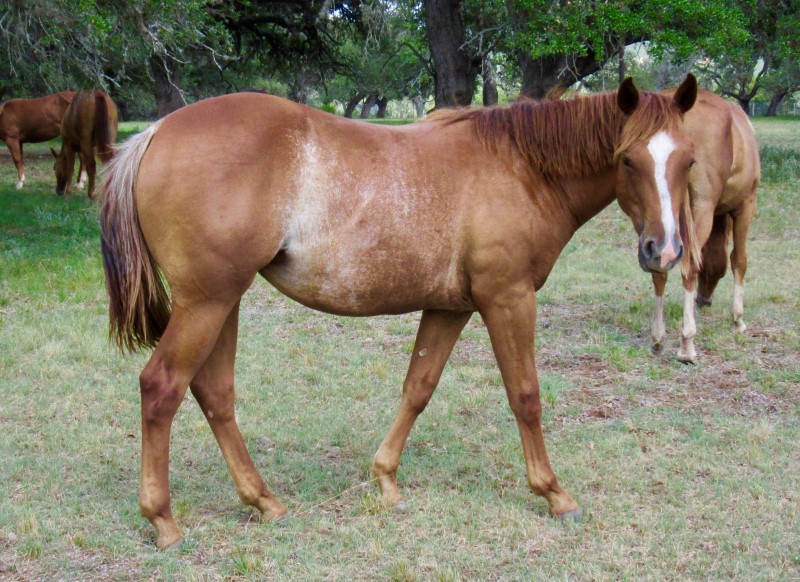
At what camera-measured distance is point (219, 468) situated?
4.41 m

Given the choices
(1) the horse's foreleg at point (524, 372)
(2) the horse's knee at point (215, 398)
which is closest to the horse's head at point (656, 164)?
(1) the horse's foreleg at point (524, 372)

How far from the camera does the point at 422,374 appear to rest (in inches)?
161

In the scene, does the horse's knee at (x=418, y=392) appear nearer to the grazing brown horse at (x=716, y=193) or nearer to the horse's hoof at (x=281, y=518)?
the horse's hoof at (x=281, y=518)

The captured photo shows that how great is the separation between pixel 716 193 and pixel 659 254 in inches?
129

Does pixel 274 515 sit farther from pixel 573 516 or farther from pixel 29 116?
pixel 29 116

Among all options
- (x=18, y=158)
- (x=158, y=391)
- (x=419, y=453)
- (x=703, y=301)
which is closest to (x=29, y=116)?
(x=18, y=158)

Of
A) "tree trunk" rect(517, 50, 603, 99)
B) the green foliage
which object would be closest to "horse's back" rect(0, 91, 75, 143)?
"tree trunk" rect(517, 50, 603, 99)

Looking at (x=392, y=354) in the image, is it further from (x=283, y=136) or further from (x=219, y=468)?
(x=283, y=136)

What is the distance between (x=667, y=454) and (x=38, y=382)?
4126 millimetres

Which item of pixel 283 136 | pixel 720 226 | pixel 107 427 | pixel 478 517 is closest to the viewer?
pixel 283 136

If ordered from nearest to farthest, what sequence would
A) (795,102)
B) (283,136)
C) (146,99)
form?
(283,136) < (146,99) < (795,102)

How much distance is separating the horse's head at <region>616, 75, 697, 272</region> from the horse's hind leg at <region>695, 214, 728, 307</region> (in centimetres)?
409

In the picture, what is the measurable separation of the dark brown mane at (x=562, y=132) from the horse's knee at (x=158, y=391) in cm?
174

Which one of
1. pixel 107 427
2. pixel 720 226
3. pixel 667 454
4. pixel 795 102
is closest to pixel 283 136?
pixel 107 427
